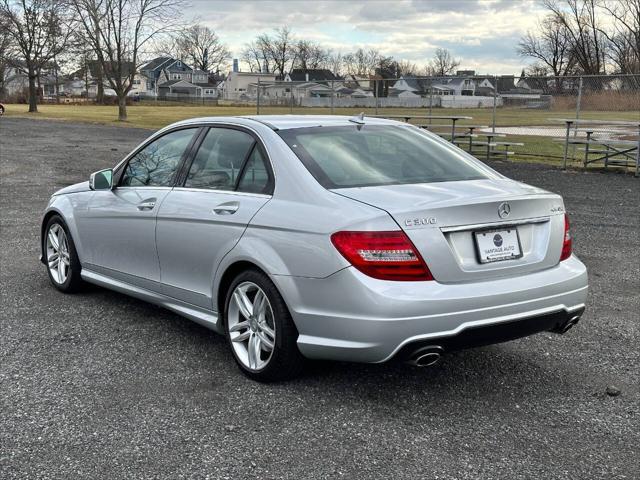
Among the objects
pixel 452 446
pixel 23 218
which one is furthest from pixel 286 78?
pixel 452 446

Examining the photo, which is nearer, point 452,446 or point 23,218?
point 452,446

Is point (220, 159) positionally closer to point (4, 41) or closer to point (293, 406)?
point (293, 406)

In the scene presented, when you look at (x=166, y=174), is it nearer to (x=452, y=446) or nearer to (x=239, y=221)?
(x=239, y=221)

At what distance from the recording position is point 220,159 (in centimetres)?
463

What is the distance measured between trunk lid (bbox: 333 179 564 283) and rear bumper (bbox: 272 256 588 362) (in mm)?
80

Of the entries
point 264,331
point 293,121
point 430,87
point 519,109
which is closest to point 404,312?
point 264,331

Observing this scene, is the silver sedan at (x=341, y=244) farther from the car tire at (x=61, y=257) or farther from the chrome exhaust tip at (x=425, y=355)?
the car tire at (x=61, y=257)

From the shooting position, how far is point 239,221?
4.16 m

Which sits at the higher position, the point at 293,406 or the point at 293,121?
the point at 293,121

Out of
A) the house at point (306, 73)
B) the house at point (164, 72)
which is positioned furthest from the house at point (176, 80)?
the house at point (306, 73)

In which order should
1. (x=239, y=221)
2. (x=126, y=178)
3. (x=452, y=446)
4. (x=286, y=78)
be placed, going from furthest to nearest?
(x=286, y=78), (x=126, y=178), (x=239, y=221), (x=452, y=446)

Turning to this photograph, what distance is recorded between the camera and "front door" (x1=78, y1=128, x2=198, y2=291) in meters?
4.97

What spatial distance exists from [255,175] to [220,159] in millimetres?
440

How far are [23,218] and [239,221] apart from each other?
713 cm
